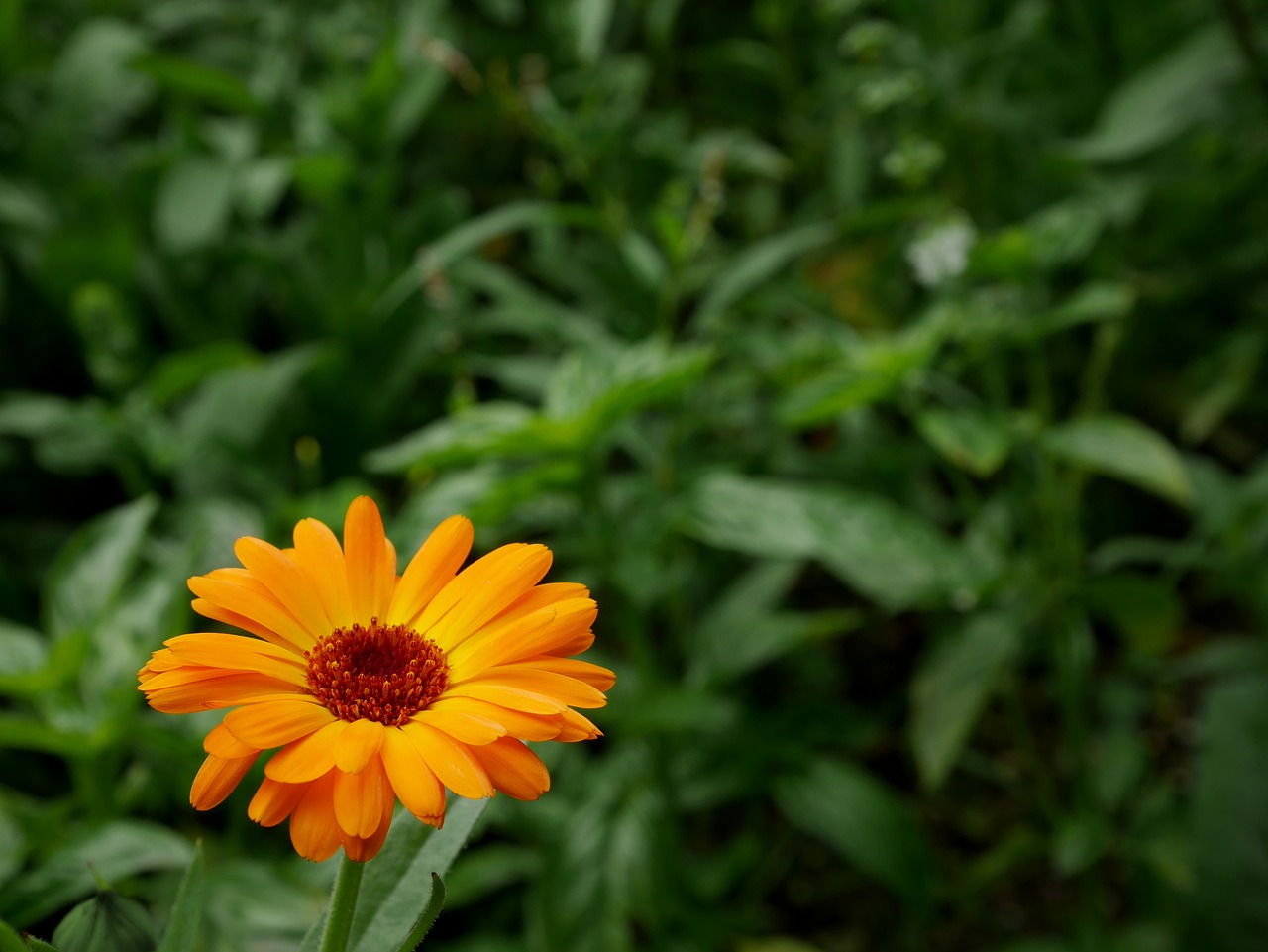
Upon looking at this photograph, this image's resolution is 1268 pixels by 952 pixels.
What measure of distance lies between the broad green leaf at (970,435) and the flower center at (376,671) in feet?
2.31

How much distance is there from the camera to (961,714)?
1060 millimetres

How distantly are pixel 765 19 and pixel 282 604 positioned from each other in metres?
1.53

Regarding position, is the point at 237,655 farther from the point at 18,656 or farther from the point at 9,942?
the point at 18,656

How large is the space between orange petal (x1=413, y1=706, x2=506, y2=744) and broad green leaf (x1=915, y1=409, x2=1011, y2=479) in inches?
28.6

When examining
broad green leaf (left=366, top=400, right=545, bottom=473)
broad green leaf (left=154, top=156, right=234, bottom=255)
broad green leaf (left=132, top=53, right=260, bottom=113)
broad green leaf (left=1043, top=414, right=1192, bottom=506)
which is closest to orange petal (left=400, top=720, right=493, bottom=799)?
broad green leaf (left=366, top=400, right=545, bottom=473)

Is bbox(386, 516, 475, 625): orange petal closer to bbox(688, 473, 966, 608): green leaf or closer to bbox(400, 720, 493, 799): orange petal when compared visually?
bbox(400, 720, 493, 799): orange petal

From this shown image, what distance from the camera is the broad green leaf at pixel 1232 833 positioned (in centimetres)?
96

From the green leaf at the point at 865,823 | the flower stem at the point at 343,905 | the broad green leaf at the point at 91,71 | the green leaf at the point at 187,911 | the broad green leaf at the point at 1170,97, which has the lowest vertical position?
the green leaf at the point at 865,823

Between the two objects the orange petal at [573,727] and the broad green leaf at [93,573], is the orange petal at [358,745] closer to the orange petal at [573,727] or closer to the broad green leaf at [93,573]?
the orange petal at [573,727]

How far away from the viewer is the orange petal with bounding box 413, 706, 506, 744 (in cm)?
31

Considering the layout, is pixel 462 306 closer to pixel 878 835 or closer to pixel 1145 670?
pixel 878 835

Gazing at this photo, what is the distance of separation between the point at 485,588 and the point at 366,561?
5cm

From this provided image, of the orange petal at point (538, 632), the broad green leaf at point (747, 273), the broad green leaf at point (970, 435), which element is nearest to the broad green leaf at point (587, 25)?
the broad green leaf at point (747, 273)

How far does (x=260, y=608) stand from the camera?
0.37 meters
